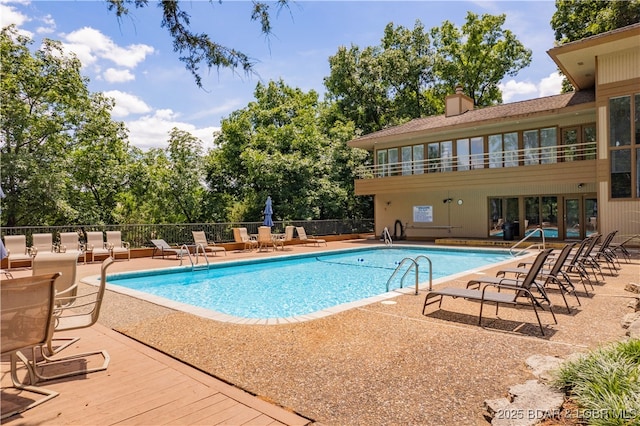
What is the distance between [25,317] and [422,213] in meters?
21.2

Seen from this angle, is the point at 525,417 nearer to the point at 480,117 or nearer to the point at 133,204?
the point at 480,117

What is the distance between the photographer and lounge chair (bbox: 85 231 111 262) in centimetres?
1345

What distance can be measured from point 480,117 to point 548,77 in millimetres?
16299

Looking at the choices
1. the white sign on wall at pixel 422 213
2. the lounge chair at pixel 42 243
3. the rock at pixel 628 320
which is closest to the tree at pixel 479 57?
the white sign on wall at pixel 422 213

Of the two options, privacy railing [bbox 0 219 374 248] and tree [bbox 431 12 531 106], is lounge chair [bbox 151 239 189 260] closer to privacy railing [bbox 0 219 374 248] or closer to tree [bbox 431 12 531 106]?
privacy railing [bbox 0 219 374 248]

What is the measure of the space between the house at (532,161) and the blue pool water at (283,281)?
4237 mm

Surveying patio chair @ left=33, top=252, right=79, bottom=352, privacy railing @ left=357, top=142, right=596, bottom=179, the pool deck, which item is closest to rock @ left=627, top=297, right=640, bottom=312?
the pool deck

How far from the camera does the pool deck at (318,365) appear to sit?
3006mm

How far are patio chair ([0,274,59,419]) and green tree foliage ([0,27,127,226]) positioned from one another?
17.0 m

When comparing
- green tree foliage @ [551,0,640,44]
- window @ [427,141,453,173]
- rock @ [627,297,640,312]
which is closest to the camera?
rock @ [627,297,640,312]

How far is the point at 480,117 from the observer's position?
20188 millimetres

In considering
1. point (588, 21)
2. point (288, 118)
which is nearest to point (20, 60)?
point (288, 118)

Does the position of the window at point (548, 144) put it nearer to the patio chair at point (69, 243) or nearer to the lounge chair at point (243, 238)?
the lounge chair at point (243, 238)

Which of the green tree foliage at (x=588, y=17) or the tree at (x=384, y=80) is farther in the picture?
the tree at (x=384, y=80)
